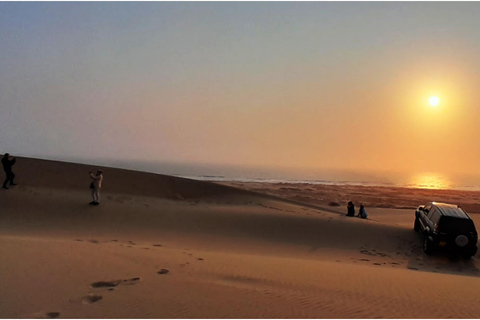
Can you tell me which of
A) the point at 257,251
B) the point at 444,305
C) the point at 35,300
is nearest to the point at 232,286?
the point at 35,300

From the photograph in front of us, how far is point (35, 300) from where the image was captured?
6562mm

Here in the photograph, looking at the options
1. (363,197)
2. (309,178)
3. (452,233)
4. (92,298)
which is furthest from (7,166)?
(309,178)

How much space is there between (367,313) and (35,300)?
17.1 feet

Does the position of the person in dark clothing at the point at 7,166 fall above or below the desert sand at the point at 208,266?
above

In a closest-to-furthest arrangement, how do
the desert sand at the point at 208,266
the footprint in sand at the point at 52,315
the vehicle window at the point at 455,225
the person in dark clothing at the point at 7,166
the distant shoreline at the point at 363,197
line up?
the footprint in sand at the point at 52,315 < the desert sand at the point at 208,266 < the vehicle window at the point at 455,225 < the person in dark clothing at the point at 7,166 < the distant shoreline at the point at 363,197

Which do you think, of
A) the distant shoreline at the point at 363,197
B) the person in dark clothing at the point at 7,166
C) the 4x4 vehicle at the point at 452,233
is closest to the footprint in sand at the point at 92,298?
the 4x4 vehicle at the point at 452,233

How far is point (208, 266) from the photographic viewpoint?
376 inches

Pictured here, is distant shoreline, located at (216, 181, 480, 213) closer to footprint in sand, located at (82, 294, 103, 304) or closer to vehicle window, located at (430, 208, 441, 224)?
vehicle window, located at (430, 208, 441, 224)

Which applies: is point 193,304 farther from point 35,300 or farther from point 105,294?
point 35,300

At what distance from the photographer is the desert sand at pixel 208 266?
6.80 meters

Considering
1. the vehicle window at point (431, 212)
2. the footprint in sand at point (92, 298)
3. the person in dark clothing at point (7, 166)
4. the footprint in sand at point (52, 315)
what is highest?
the person in dark clothing at point (7, 166)

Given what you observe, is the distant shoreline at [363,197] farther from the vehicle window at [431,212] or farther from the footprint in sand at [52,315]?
the footprint in sand at [52,315]

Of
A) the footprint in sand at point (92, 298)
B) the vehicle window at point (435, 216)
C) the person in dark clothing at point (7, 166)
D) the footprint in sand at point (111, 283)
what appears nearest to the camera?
the footprint in sand at point (92, 298)

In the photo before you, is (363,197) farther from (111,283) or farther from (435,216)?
(111,283)
